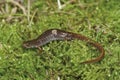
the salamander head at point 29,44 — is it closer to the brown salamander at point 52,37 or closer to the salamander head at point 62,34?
the brown salamander at point 52,37

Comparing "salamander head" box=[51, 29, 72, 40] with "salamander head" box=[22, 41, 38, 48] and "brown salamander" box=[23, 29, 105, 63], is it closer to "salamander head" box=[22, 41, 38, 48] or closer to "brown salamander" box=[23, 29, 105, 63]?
"brown salamander" box=[23, 29, 105, 63]

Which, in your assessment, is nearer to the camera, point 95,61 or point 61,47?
point 95,61

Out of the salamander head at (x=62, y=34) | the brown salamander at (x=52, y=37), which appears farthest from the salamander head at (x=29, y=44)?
the salamander head at (x=62, y=34)

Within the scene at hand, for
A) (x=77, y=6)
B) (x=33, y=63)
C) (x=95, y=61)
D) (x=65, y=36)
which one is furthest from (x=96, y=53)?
(x=77, y=6)

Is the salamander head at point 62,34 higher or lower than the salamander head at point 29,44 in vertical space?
higher

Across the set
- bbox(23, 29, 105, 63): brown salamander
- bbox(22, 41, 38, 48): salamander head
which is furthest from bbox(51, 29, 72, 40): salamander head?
bbox(22, 41, 38, 48): salamander head

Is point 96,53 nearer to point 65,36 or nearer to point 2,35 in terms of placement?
point 65,36

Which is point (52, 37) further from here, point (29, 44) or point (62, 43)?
point (29, 44)

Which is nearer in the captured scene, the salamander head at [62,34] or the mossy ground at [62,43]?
the mossy ground at [62,43]
